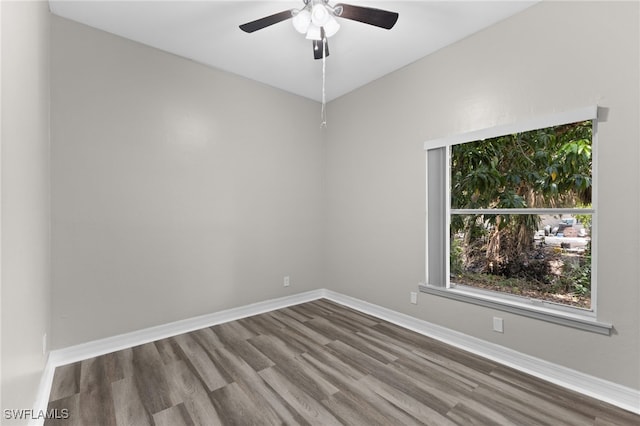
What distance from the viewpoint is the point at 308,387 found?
2092 millimetres

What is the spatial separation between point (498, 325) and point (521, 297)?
1.07 ft

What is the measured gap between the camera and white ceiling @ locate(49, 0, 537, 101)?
7.57 ft

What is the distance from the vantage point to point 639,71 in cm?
184

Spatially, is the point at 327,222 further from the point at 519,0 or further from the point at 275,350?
the point at 519,0

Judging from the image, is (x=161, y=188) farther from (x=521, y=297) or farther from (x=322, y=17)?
(x=521, y=297)

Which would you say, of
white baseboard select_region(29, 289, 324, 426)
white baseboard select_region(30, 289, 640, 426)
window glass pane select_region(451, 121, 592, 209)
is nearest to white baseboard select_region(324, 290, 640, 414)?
white baseboard select_region(30, 289, 640, 426)

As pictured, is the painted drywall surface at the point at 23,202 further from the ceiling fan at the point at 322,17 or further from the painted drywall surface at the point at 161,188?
the ceiling fan at the point at 322,17

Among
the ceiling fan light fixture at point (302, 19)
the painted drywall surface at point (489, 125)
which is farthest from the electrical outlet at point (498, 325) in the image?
the ceiling fan light fixture at point (302, 19)

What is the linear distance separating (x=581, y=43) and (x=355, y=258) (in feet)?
9.36

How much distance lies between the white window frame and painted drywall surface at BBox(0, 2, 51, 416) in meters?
2.97

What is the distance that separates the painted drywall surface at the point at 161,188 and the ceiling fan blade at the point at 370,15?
6.22 feet

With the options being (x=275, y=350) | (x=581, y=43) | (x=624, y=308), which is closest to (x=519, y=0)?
(x=581, y=43)

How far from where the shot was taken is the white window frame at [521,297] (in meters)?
2.04

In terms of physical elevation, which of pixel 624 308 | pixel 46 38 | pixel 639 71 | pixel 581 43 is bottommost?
pixel 624 308
